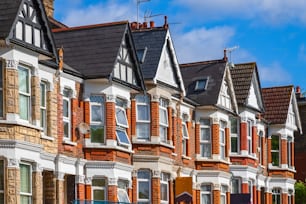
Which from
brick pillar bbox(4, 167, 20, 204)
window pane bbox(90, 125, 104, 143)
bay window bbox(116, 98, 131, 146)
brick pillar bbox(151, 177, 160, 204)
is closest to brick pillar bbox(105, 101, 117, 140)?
window pane bbox(90, 125, 104, 143)

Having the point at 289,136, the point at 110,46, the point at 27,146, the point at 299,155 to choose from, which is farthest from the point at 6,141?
the point at 299,155

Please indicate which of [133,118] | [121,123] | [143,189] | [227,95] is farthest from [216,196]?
[121,123]

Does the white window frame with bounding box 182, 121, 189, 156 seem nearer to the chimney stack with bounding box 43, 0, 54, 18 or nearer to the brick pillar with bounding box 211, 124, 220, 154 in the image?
the brick pillar with bounding box 211, 124, 220, 154

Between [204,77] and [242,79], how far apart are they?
14.0ft

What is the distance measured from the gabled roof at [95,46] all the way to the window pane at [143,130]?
6.81 feet

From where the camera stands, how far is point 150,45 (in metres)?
46.2

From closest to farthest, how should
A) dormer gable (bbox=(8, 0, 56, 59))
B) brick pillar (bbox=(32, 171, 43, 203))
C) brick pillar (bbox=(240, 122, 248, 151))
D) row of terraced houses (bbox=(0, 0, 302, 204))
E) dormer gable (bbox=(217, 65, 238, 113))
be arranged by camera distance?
dormer gable (bbox=(8, 0, 56, 59)) < row of terraced houses (bbox=(0, 0, 302, 204)) < brick pillar (bbox=(32, 171, 43, 203)) < dormer gable (bbox=(217, 65, 238, 113)) < brick pillar (bbox=(240, 122, 248, 151))

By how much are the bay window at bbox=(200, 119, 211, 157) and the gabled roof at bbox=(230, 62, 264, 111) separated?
11.9ft

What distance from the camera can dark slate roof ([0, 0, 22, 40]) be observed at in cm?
3459

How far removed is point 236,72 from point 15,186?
2407 centimetres

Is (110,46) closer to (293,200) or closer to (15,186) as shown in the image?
(15,186)

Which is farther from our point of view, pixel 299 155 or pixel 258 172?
pixel 299 155

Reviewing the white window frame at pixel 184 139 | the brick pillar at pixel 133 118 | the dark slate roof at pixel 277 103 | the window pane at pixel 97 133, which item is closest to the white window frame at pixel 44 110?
the window pane at pixel 97 133

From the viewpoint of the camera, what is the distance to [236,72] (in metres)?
56.5
